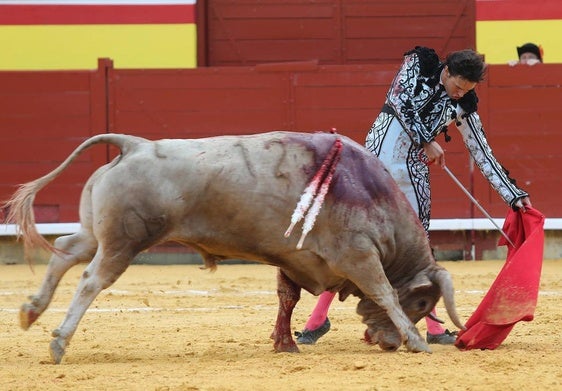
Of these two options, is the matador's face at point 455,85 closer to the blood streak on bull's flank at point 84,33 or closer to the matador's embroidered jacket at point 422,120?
the matador's embroidered jacket at point 422,120

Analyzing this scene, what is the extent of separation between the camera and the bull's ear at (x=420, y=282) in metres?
5.01

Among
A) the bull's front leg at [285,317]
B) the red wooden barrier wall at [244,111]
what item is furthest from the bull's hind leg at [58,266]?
the red wooden barrier wall at [244,111]

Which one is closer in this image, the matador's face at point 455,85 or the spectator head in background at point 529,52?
the matador's face at point 455,85

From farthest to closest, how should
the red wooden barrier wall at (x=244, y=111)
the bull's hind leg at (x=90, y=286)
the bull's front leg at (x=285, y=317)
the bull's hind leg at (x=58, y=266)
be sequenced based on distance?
1. the red wooden barrier wall at (x=244, y=111)
2. the bull's front leg at (x=285, y=317)
3. the bull's hind leg at (x=58, y=266)
4. the bull's hind leg at (x=90, y=286)

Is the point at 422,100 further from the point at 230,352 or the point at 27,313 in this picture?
the point at 27,313

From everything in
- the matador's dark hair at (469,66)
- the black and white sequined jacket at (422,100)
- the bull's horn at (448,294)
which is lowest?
the bull's horn at (448,294)

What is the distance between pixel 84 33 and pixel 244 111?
1637mm

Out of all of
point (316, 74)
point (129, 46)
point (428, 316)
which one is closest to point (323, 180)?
point (428, 316)

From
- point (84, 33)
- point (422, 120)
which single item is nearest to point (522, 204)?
point (422, 120)

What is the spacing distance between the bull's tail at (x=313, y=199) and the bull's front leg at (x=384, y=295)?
0.77 ft

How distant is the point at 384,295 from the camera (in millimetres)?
4883

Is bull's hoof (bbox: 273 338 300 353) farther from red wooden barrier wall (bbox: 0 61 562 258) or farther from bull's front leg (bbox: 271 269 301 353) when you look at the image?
red wooden barrier wall (bbox: 0 61 562 258)

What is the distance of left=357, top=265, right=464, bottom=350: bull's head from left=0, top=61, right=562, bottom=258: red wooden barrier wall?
187 inches

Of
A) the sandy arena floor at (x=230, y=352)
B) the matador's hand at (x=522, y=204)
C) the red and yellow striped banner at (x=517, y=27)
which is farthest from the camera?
the red and yellow striped banner at (x=517, y=27)
